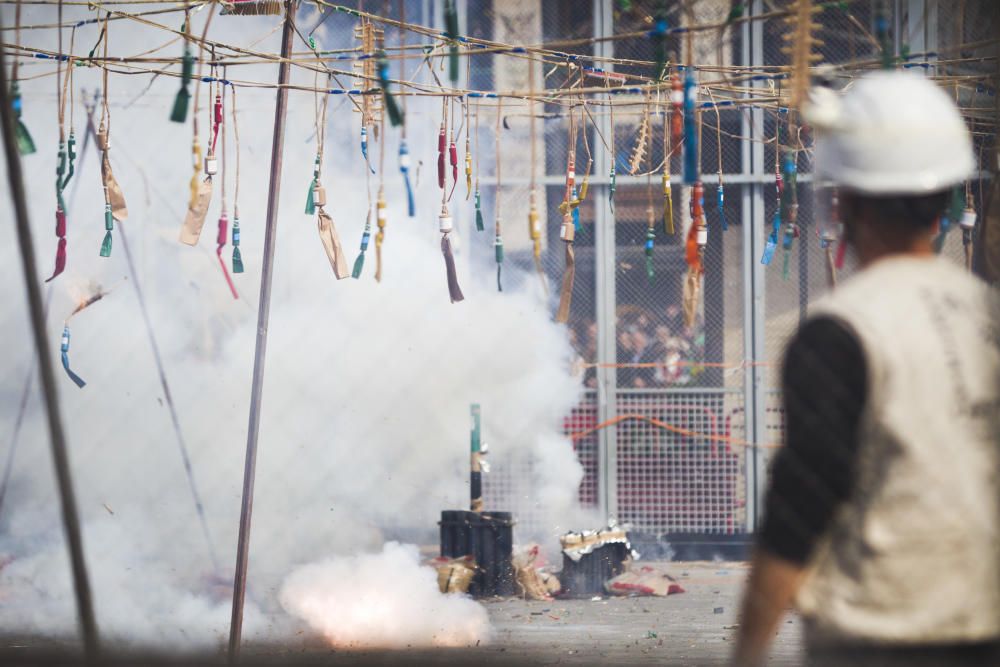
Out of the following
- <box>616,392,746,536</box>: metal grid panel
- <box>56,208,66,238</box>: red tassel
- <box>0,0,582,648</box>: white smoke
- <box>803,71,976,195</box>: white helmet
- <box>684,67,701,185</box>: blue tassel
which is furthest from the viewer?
<box>616,392,746,536</box>: metal grid panel

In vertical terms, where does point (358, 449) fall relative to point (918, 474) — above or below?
below

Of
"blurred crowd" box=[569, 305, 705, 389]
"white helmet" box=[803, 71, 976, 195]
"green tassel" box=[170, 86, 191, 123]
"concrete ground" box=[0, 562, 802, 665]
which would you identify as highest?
"green tassel" box=[170, 86, 191, 123]

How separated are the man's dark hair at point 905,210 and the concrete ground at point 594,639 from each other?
177 inches

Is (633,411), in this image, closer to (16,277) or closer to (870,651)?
(16,277)

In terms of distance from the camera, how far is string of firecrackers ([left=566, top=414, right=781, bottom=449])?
10164 mm

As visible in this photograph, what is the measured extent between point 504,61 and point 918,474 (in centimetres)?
884

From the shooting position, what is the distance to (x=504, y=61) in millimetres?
10414

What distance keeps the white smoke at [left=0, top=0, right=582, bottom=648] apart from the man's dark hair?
776cm

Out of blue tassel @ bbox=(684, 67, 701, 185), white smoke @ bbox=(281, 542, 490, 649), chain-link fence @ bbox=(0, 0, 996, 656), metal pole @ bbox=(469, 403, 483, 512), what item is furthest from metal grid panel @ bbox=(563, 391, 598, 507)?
blue tassel @ bbox=(684, 67, 701, 185)

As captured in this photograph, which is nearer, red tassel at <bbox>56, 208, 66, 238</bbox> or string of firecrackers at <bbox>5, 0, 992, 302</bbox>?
string of firecrackers at <bbox>5, 0, 992, 302</bbox>

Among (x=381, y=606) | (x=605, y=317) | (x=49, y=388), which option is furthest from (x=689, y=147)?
(x=605, y=317)

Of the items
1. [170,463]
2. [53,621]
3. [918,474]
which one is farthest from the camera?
[170,463]

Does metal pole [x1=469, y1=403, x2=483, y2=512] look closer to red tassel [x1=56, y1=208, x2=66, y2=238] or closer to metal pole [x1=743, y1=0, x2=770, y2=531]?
metal pole [x1=743, y1=0, x2=770, y2=531]

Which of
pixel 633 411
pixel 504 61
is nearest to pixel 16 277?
pixel 504 61
